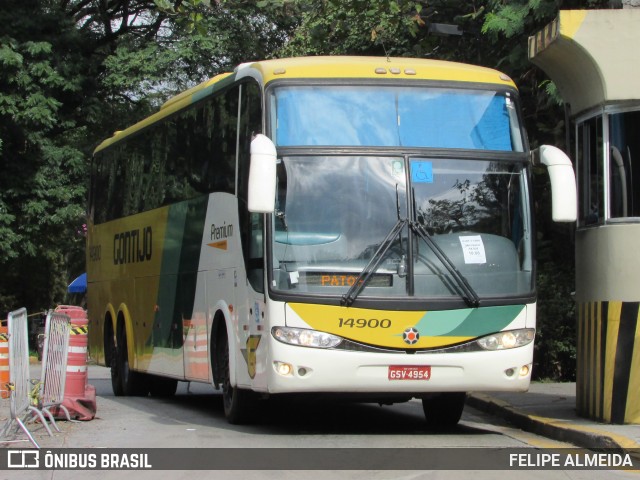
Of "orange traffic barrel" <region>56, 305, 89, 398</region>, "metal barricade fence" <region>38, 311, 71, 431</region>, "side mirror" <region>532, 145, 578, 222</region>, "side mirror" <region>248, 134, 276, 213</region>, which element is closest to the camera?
"side mirror" <region>248, 134, 276, 213</region>

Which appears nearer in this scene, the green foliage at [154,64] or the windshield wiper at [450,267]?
the windshield wiper at [450,267]

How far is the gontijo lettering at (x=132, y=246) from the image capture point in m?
17.1

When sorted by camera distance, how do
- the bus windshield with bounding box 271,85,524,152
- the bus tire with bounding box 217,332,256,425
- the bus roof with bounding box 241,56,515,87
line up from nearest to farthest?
1. the bus windshield with bounding box 271,85,524,152
2. the bus roof with bounding box 241,56,515,87
3. the bus tire with bounding box 217,332,256,425

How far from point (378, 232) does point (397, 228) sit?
187 mm

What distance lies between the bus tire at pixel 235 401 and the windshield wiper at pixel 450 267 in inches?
107

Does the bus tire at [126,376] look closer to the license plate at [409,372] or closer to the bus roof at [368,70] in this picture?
the bus roof at [368,70]

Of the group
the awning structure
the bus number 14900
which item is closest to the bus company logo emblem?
the bus number 14900

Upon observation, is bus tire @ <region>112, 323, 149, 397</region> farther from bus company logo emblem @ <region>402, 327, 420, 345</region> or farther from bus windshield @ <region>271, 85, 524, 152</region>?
bus company logo emblem @ <region>402, 327, 420, 345</region>

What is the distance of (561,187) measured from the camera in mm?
11188

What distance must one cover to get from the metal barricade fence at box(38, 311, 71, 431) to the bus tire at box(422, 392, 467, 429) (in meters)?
3.86

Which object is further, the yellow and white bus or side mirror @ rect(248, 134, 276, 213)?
the yellow and white bus

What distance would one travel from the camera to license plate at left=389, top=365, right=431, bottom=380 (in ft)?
36.0

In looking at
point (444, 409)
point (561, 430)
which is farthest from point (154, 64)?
point (561, 430)

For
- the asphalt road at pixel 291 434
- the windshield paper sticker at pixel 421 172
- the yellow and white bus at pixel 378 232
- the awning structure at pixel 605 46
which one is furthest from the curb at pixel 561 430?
the awning structure at pixel 605 46
